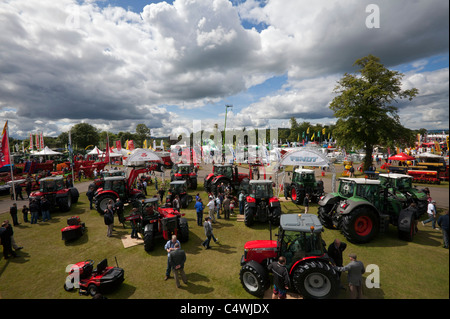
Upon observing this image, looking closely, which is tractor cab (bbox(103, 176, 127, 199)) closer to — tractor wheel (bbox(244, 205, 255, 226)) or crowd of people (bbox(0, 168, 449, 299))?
crowd of people (bbox(0, 168, 449, 299))

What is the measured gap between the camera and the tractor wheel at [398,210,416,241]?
263 inches

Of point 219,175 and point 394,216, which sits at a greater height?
point 219,175

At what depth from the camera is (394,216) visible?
759cm

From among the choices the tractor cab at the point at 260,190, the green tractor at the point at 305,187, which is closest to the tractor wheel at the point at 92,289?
the tractor cab at the point at 260,190

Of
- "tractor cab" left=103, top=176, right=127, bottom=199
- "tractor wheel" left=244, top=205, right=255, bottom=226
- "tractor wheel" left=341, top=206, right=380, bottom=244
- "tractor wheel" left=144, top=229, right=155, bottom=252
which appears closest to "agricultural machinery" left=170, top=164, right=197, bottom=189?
"tractor cab" left=103, top=176, right=127, bottom=199

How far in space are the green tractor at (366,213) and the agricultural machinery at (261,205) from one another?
2.01 meters

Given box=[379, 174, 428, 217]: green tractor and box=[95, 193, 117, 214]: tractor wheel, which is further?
box=[95, 193, 117, 214]: tractor wheel

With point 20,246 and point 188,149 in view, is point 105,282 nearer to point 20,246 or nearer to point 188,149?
point 20,246

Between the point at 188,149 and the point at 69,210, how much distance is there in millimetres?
13986

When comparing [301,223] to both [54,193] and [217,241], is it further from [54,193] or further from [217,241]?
[54,193]

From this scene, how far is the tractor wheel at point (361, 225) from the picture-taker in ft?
21.6

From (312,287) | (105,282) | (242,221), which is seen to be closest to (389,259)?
(312,287)

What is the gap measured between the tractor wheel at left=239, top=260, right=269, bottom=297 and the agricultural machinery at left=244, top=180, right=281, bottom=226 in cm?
384

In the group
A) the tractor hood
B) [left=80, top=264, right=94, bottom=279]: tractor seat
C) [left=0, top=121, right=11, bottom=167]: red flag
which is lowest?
[left=80, top=264, right=94, bottom=279]: tractor seat
